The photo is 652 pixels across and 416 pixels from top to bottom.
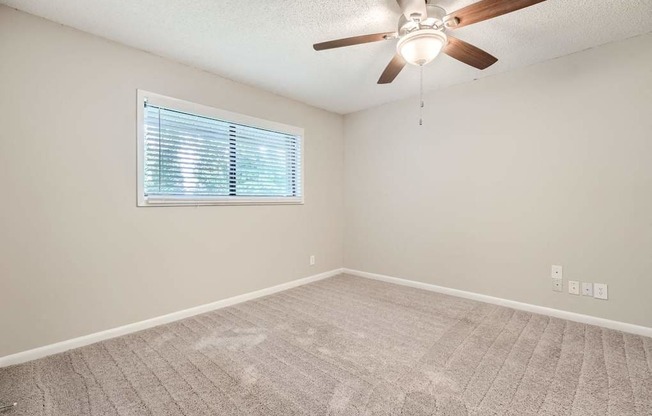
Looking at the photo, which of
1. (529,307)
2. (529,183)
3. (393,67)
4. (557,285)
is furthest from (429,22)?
(529,307)

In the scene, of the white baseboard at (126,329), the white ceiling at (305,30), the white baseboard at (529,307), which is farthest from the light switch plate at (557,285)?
the white baseboard at (126,329)

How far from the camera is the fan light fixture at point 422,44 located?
1.73 meters

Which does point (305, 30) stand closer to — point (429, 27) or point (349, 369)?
point (429, 27)

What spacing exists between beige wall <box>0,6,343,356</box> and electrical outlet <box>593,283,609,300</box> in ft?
10.5

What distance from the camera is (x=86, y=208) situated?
217 cm

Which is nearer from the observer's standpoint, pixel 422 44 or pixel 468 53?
pixel 422 44

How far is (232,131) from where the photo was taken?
3.03 metres

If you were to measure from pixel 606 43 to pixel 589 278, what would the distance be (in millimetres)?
1911

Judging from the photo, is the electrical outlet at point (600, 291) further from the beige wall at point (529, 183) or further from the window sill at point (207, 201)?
the window sill at point (207, 201)

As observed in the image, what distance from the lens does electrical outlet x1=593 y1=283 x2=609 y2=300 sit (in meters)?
2.38

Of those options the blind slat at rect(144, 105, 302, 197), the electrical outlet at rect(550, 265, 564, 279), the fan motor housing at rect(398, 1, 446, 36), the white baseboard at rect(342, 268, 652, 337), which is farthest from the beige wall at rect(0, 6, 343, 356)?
the electrical outlet at rect(550, 265, 564, 279)

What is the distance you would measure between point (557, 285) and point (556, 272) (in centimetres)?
11

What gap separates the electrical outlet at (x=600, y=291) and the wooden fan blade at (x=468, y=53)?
201 cm

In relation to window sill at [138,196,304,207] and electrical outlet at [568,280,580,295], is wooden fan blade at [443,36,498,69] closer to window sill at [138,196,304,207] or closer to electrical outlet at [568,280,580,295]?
electrical outlet at [568,280,580,295]
